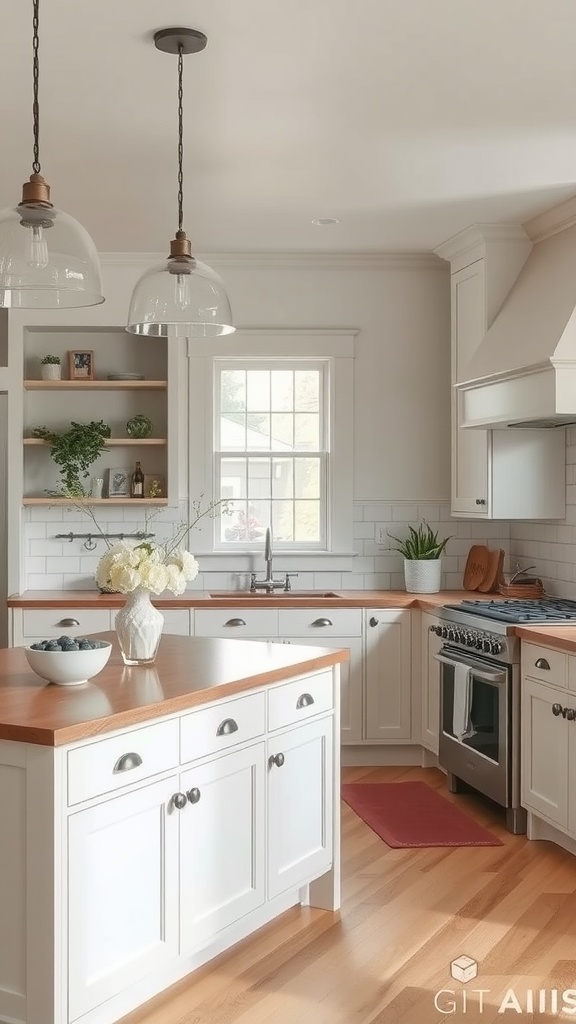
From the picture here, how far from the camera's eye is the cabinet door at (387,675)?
590cm

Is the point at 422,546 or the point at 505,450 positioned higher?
the point at 505,450

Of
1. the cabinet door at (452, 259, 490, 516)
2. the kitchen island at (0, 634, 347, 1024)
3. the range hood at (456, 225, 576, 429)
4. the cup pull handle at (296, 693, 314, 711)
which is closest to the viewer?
the kitchen island at (0, 634, 347, 1024)

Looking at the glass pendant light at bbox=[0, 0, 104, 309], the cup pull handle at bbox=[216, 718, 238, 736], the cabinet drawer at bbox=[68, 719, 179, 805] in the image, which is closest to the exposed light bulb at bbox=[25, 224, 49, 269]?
the glass pendant light at bbox=[0, 0, 104, 309]

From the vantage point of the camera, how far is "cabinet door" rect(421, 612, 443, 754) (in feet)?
18.6

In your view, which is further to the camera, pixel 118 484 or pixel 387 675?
pixel 118 484

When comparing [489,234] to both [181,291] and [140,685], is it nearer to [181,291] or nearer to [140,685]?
[181,291]

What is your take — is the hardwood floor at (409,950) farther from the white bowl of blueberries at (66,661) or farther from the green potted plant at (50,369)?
the green potted plant at (50,369)

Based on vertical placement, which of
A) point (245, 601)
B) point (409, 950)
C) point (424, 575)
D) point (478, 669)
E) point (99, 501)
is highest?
point (99, 501)

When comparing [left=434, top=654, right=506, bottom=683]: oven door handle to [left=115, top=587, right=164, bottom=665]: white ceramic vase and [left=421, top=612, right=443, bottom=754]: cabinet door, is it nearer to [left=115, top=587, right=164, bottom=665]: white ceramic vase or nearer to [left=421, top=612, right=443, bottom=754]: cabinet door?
[left=421, top=612, right=443, bottom=754]: cabinet door

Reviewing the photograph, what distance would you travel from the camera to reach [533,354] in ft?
16.3

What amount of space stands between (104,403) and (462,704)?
2826mm

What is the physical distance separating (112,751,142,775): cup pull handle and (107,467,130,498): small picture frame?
3665mm

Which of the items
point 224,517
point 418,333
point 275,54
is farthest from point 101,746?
point 418,333

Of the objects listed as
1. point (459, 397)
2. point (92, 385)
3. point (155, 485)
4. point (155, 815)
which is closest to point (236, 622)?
point (155, 485)
